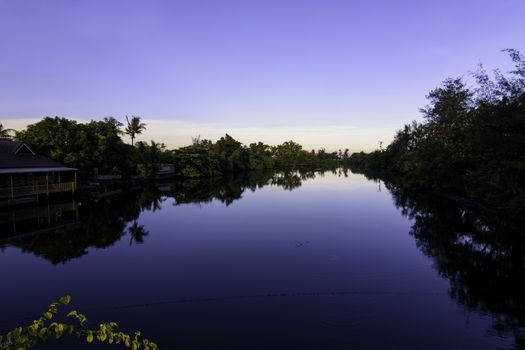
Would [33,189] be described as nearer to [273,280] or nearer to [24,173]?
[24,173]

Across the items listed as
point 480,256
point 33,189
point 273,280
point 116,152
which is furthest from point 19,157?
point 480,256

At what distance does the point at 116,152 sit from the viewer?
42156 mm

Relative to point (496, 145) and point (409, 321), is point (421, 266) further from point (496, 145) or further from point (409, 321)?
point (496, 145)

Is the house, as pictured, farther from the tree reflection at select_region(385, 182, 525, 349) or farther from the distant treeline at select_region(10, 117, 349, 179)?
the tree reflection at select_region(385, 182, 525, 349)

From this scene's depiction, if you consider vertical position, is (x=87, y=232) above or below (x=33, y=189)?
below

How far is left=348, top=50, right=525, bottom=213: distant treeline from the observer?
1611 centimetres

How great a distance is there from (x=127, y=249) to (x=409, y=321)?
11.2 m

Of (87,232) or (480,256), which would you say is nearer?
(480,256)

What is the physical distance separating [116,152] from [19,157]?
45.8ft

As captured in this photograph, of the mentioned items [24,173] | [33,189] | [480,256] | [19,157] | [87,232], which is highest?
[19,157]

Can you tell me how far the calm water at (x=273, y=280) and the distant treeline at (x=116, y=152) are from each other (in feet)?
50.5

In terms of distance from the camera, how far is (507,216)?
76.2 feet

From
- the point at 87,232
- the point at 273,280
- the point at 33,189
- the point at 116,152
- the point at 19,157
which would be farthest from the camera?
the point at 116,152

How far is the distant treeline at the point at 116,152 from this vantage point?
34.9 m
